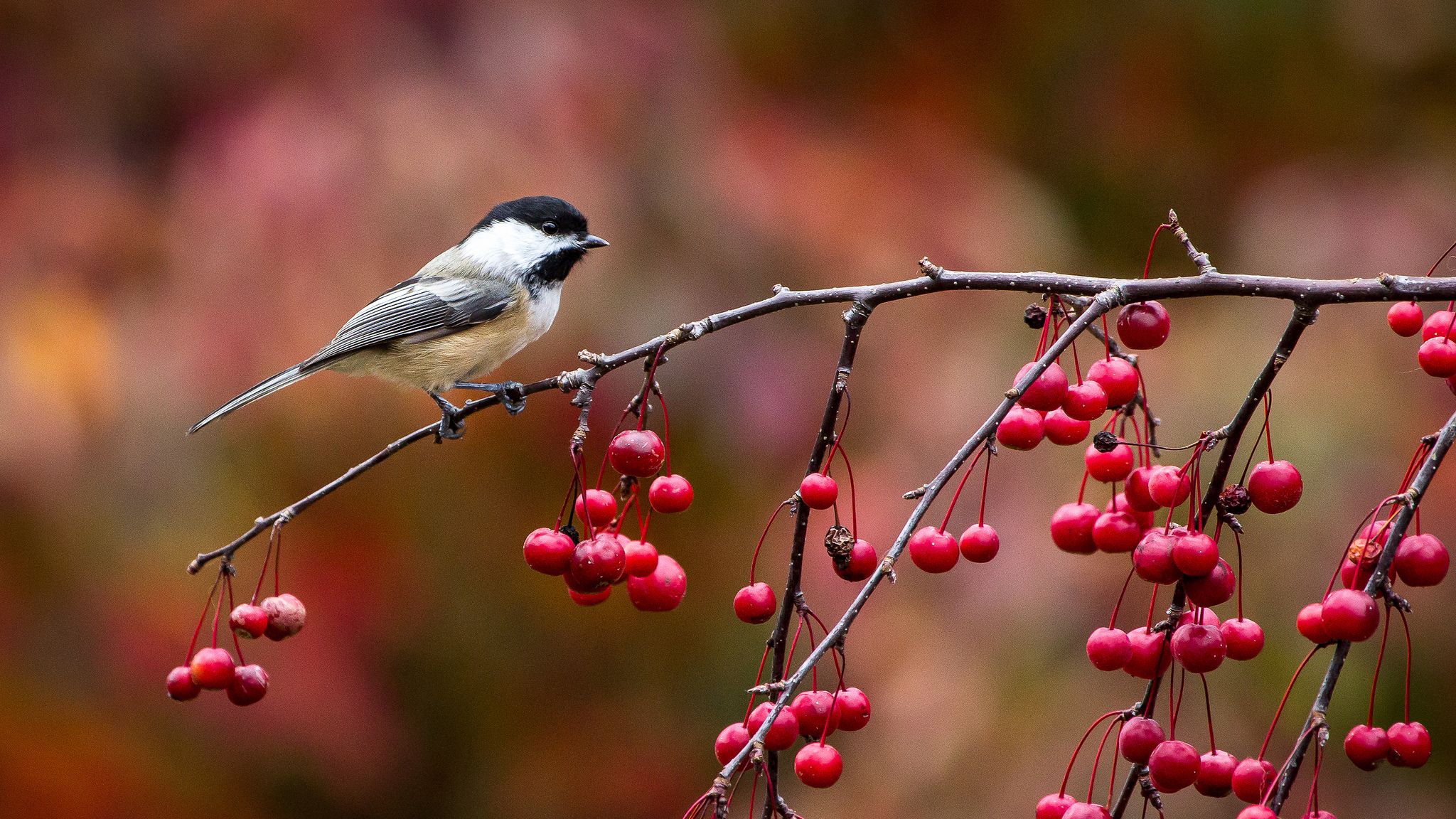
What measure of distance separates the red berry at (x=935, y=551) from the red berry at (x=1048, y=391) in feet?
0.78

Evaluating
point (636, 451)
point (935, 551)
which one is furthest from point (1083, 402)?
point (636, 451)

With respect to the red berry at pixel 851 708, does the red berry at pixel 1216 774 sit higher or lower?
higher

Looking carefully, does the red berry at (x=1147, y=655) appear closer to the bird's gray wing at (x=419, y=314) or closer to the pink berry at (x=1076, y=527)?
the pink berry at (x=1076, y=527)

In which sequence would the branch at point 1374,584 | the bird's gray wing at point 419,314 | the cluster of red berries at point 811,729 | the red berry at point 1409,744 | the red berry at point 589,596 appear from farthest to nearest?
the bird's gray wing at point 419,314 < the red berry at point 589,596 < the cluster of red berries at point 811,729 < the red berry at point 1409,744 < the branch at point 1374,584

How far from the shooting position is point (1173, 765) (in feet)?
5.17

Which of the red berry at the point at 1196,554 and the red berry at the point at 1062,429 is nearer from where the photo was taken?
the red berry at the point at 1196,554

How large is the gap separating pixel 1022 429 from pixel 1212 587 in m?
0.41

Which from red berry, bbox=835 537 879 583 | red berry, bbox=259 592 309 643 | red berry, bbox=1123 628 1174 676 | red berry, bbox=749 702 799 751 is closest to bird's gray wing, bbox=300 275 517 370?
red berry, bbox=259 592 309 643

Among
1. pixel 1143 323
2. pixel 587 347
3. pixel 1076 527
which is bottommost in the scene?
pixel 1076 527

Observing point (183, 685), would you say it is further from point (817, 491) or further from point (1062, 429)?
point (1062, 429)

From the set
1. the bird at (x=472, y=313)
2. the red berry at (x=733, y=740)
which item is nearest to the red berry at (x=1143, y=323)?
the red berry at (x=733, y=740)

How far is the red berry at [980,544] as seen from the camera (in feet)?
6.26

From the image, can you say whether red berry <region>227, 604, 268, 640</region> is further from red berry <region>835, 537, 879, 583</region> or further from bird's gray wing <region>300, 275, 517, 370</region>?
bird's gray wing <region>300, 275, 517, 370</region>

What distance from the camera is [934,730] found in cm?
302
